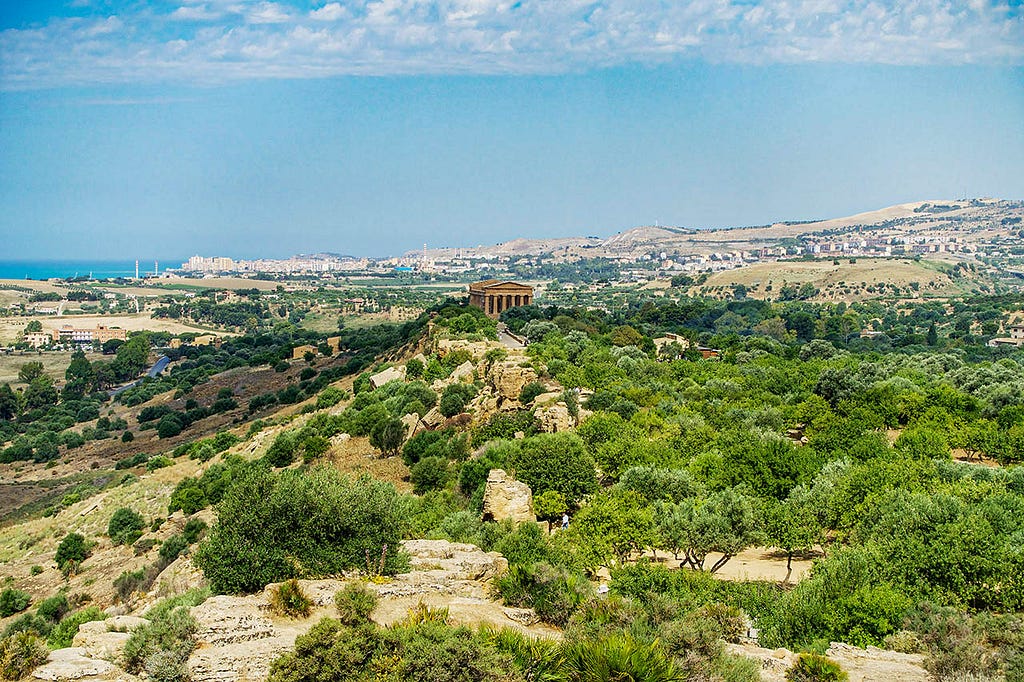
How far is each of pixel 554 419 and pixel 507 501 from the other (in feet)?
28.6

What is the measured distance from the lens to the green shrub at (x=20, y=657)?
27.3 ft

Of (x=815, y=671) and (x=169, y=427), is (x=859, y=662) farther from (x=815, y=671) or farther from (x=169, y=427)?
(x=169, y=427)

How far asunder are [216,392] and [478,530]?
175 ft

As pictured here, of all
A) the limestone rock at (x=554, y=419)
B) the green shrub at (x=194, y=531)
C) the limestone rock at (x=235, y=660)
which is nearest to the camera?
the limestone rock at (x=235, y=660)

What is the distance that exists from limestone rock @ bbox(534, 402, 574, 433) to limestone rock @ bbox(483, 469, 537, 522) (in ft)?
24.0

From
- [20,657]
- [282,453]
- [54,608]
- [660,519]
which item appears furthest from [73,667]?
[282,453]

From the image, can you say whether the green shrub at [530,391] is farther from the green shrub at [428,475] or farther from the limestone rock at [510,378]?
the green shrub at [428,475]

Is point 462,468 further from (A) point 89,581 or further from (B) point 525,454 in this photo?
(A) point 89,581

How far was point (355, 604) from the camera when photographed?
1016cm

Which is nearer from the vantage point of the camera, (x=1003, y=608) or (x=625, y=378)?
(x=1003, y=608)

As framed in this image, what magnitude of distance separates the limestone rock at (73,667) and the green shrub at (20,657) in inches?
3.5

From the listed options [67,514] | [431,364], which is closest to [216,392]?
[431,364]

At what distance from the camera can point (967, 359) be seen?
187 ft

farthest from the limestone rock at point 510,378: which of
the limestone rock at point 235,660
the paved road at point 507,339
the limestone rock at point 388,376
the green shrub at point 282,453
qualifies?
the limestone rock at point 235,660
